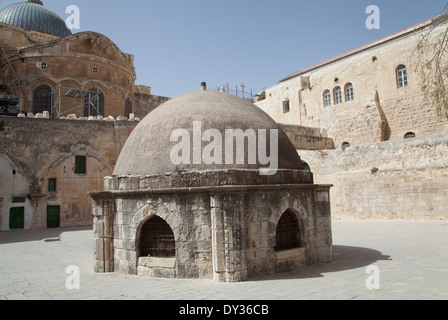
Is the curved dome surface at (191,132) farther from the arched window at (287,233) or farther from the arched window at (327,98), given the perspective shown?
the arched window at (327,98)

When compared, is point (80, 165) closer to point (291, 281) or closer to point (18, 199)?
point (18, 199)

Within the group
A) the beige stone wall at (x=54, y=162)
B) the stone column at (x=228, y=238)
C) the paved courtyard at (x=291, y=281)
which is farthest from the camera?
the beige stone wall at (x=54, y=162)

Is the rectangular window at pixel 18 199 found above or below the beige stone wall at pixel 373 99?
below

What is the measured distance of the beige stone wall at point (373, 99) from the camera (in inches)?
878

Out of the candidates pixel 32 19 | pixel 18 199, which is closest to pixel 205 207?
pixel 18 199

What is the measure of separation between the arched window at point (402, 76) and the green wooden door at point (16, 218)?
25629 mm

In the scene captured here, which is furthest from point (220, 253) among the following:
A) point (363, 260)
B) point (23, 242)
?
point (23, 242)

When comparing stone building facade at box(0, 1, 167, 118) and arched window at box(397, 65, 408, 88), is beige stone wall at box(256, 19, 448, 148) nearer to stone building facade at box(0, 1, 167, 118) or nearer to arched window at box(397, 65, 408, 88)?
arched window at box(397, 65, 408, 88)

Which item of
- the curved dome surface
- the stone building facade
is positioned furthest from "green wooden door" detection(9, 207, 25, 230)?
the curved dome surface

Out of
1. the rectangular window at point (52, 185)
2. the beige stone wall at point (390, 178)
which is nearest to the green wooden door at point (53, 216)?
the rectangular window at point (52, 185)

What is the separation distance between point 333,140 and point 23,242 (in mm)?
22531

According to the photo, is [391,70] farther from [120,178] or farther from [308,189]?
[120,178]
